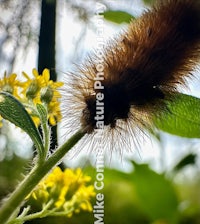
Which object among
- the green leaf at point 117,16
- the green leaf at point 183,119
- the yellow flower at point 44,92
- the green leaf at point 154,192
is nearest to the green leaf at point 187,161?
the green leaf at point 154,192

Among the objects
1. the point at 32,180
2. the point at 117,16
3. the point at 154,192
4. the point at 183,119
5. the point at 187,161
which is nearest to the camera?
the point at 32,180

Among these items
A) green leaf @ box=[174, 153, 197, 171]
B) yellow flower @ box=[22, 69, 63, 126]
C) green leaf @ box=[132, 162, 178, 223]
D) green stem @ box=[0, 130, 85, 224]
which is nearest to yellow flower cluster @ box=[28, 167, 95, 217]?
yellow flower @ box=[22, 69, 63, 126]

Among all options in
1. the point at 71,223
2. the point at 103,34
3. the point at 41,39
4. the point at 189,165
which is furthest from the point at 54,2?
the point at 189,165

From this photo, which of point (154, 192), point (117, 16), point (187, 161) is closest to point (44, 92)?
point (117, 16)

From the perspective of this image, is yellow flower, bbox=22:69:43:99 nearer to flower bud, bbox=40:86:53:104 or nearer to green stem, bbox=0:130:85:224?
flower bud, bbox=40:86:53:104

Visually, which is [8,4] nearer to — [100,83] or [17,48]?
[17,48]

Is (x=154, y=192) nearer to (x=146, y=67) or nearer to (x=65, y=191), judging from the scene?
(x=65, y=191)
